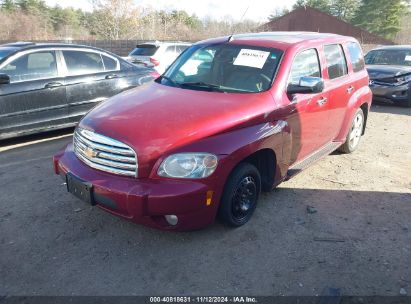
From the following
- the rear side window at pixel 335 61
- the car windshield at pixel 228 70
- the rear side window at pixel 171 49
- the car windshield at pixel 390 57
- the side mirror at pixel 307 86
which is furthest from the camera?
the rear side window at pixel 171 49

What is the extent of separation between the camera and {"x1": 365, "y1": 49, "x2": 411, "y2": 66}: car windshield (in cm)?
1067

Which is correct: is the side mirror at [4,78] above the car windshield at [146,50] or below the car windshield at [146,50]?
below

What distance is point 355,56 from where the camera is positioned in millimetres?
5547

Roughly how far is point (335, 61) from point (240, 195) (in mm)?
2543

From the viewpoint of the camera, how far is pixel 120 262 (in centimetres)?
314

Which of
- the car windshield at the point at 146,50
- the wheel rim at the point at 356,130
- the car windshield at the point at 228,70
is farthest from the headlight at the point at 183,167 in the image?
the car windshield at the point at 146,50

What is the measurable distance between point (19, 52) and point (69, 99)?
3.37ft

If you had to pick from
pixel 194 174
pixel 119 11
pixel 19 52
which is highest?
pixel 119 11

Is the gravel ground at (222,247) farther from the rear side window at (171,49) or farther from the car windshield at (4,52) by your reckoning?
the rear side window at (171,49)

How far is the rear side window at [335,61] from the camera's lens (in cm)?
473

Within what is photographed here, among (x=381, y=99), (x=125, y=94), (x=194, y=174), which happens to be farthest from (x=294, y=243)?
(x=381, y=99)

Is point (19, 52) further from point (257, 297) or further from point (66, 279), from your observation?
point (257, 297)

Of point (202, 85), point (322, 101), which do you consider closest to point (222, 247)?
point (202, 85)

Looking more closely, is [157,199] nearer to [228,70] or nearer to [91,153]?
[91,153]
